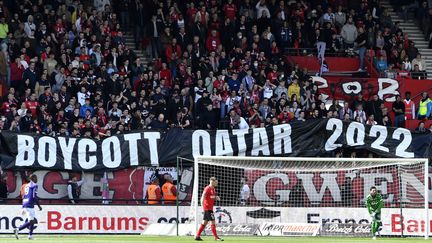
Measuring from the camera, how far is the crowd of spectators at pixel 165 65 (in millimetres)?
39969

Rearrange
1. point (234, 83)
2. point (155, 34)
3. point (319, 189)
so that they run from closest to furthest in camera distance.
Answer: point (319, 189) < point (234, 83) < point (155, 34)

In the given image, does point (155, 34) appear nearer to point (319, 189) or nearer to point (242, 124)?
point (242, 124)

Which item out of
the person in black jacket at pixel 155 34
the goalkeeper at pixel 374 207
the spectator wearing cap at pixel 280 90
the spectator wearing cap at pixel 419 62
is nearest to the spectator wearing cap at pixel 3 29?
the person in black jacket at pixel 155 34

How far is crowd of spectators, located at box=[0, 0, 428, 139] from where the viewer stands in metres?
40.0

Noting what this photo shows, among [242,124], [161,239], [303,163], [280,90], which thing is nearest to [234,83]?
[280,90]

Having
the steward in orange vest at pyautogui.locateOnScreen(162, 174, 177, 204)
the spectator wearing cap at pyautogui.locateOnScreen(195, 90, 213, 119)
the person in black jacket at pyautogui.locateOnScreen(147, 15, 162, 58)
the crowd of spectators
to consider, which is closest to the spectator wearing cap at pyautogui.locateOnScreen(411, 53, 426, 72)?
the crowd of spectators

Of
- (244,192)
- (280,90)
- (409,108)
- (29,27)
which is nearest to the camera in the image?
(244,192)

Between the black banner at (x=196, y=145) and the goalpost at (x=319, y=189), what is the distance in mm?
1524

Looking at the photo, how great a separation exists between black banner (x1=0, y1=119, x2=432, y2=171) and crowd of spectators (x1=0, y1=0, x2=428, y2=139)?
1.91ft

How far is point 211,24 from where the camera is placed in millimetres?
45969

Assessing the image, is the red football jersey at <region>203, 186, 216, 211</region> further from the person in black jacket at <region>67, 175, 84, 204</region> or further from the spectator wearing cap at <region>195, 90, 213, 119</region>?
the spectator wearing cap at <region>195, 90, 213, 119</region>

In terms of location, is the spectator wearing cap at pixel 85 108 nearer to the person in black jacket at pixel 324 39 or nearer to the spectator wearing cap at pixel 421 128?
the spectator wearing cap at pixel 421 128

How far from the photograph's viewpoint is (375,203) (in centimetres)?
3591

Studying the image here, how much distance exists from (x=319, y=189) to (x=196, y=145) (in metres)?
4.24
